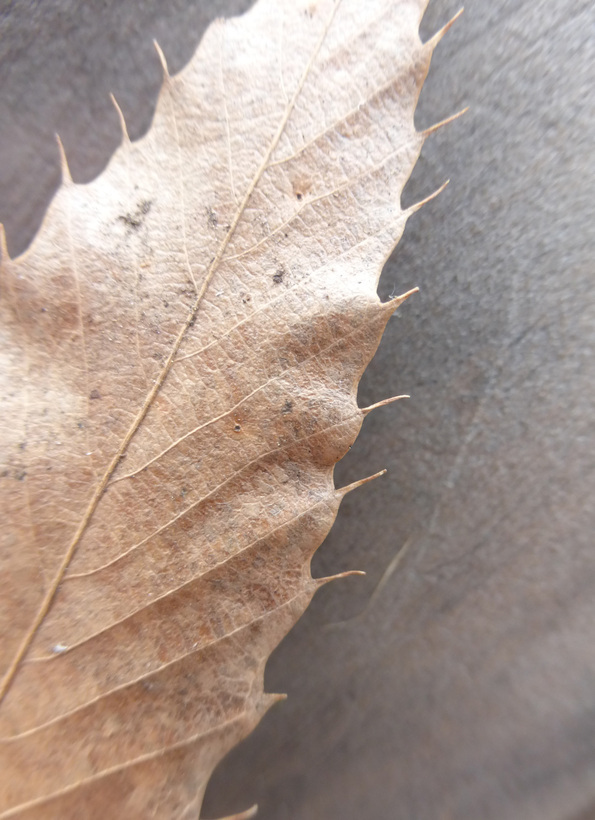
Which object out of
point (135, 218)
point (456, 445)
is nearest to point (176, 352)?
point (135, 218)

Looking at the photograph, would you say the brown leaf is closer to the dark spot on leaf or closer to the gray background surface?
the dark spot on leaf

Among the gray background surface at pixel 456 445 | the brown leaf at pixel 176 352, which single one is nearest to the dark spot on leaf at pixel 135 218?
the brown leaf at pixel 176 352

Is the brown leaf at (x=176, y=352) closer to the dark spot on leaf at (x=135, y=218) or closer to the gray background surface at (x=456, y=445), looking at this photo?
the dark spot on leaf at (x=135, y=218)

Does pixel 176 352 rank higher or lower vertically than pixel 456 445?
higher

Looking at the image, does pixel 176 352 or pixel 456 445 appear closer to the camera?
pixel 176 352

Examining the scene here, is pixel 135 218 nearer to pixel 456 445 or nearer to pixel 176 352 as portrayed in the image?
pixel 176 352

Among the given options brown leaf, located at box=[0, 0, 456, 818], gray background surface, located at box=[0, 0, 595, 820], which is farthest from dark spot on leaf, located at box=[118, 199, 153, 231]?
gray background surface, located at box=[0, 0, 595, 820]
